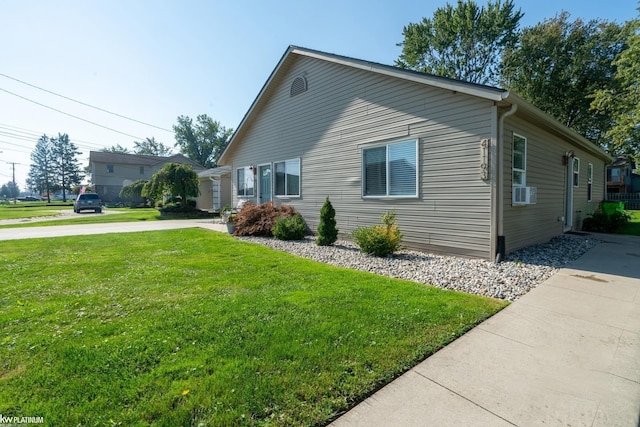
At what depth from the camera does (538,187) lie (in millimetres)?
7453

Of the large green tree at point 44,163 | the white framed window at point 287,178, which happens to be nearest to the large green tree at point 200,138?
the large green tree at point 44,163

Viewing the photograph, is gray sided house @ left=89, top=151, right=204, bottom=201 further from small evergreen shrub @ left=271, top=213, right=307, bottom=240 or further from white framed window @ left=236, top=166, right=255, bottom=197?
small evergreen shrub @ left=271, top=213, right=307, bottom=240

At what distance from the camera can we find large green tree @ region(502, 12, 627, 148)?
1841 centimetres

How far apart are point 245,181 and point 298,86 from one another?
16.0 ft

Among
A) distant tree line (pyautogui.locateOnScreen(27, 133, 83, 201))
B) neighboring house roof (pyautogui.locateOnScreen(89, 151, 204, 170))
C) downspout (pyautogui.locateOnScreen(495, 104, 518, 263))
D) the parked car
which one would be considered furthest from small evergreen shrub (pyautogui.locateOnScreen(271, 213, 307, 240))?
distant tree line (pyautogui.locateOnScreen(27, 133, 83, 201))

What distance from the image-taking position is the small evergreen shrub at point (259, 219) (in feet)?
31.7

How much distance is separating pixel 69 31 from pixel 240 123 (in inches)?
272

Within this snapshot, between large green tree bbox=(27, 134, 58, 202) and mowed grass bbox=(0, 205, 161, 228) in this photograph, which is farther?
large green tree bbox=(27, 134, 58, 202)

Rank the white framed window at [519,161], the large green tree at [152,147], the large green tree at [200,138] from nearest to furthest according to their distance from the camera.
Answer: the white framed window at [519,161] → the large green tree at [200,138] → the large green tree at [152,147]

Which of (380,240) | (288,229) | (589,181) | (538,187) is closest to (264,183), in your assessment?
(288,229)

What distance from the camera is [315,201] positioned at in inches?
376

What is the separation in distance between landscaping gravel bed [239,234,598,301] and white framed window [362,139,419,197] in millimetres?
1524

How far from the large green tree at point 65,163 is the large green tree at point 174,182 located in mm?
49810

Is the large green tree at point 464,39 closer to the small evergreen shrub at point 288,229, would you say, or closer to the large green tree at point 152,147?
the small evergreen shrub at point 288,229
